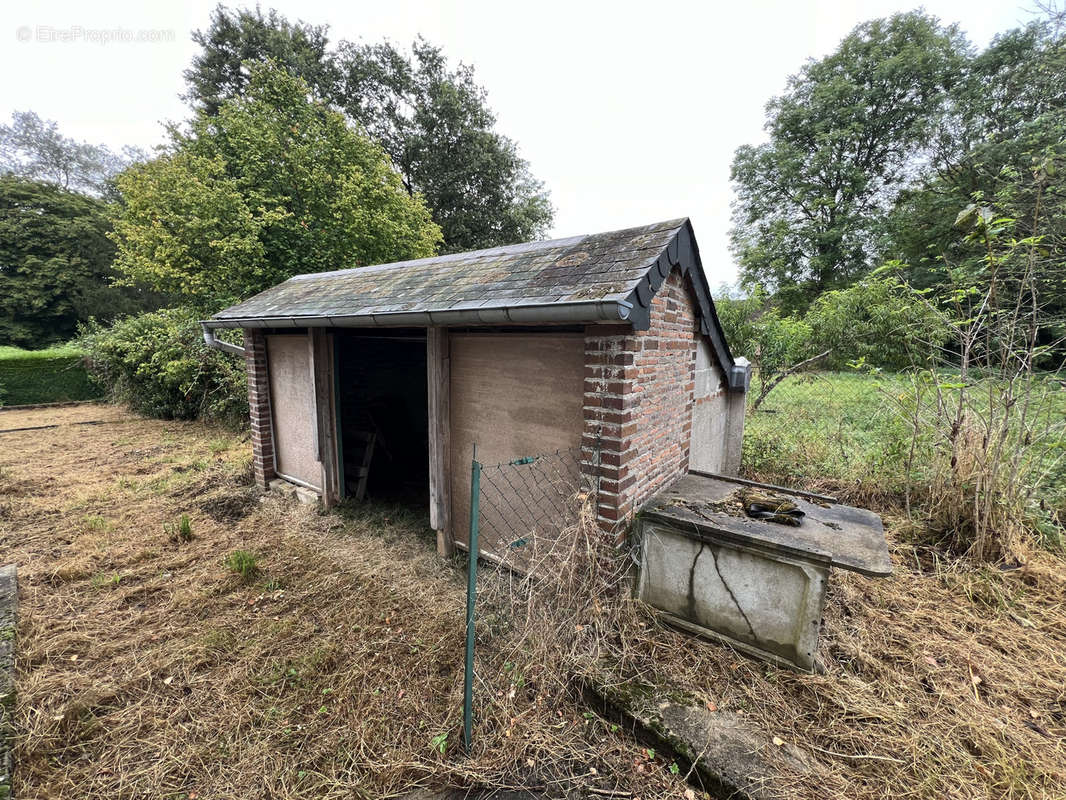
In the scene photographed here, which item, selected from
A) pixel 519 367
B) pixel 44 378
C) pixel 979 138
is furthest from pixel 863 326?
pixel 44 378

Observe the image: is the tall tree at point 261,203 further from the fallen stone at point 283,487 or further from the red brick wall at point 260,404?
the fallen stone at point 283,487

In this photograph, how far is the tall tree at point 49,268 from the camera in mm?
19844

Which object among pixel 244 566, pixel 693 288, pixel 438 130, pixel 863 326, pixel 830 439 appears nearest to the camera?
pixel 693 288

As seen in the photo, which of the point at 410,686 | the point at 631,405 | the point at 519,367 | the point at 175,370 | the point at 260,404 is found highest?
the point at 519,367

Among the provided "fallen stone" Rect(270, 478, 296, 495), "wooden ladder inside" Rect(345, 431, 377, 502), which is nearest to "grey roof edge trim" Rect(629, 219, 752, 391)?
→ "wooden ladder inside" Rect(345, 431, 377, 502)

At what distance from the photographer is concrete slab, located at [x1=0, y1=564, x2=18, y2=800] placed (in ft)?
6.95

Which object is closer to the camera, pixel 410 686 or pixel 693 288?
pixel 410 686

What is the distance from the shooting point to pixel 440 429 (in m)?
4.02

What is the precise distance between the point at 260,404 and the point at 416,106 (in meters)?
17.7

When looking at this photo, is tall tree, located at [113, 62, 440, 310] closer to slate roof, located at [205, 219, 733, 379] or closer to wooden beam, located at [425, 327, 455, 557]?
slate roof, located at [205, 219, 733, 379]

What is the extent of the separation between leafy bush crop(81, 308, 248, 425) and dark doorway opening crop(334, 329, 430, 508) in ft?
17.0

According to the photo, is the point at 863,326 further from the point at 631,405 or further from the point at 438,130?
the point at 438,130

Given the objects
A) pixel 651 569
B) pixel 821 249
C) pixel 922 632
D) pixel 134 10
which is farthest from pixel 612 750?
pixel 821 249

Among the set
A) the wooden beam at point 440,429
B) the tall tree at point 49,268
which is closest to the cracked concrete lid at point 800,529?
→ the wooden beam at point 440,429
